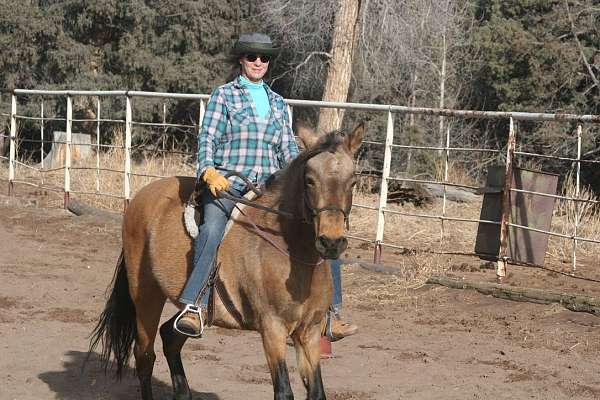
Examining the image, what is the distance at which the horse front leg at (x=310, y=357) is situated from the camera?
4.79 m

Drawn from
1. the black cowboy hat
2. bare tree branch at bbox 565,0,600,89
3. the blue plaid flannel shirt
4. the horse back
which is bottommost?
the horse back

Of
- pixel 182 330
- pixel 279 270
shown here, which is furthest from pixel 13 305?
pixel 279 270

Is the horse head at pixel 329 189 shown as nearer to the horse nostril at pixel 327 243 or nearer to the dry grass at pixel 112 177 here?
the horse nostril at pixel 327 243

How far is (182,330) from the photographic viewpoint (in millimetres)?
5184

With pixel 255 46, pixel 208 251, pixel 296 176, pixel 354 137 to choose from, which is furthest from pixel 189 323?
pixel 255 46

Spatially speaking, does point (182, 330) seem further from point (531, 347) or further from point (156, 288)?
point (531, 347)

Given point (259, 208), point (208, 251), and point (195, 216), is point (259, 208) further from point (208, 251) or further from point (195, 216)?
point (195, 216)

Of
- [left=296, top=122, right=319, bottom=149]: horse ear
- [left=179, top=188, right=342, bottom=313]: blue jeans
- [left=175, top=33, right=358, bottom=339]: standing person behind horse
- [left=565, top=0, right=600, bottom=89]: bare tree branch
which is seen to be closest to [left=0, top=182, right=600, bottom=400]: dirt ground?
[left=179, top=188, right=342, bottom=313]: blue jeans

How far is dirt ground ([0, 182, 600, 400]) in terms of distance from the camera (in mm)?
6379

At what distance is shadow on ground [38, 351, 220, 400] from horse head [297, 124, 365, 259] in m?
2.10

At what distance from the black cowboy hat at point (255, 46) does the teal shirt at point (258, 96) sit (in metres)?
0.16

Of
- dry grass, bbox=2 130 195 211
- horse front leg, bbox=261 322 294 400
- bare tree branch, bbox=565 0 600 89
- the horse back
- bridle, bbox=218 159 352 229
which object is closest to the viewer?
bridle, bbox=218 159 352 229

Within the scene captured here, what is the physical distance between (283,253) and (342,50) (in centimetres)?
1157

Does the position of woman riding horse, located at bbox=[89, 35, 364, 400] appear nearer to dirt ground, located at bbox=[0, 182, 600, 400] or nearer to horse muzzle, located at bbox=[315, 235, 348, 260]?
horse muzzle, located at bbox=[315, 235, 348, 260]
